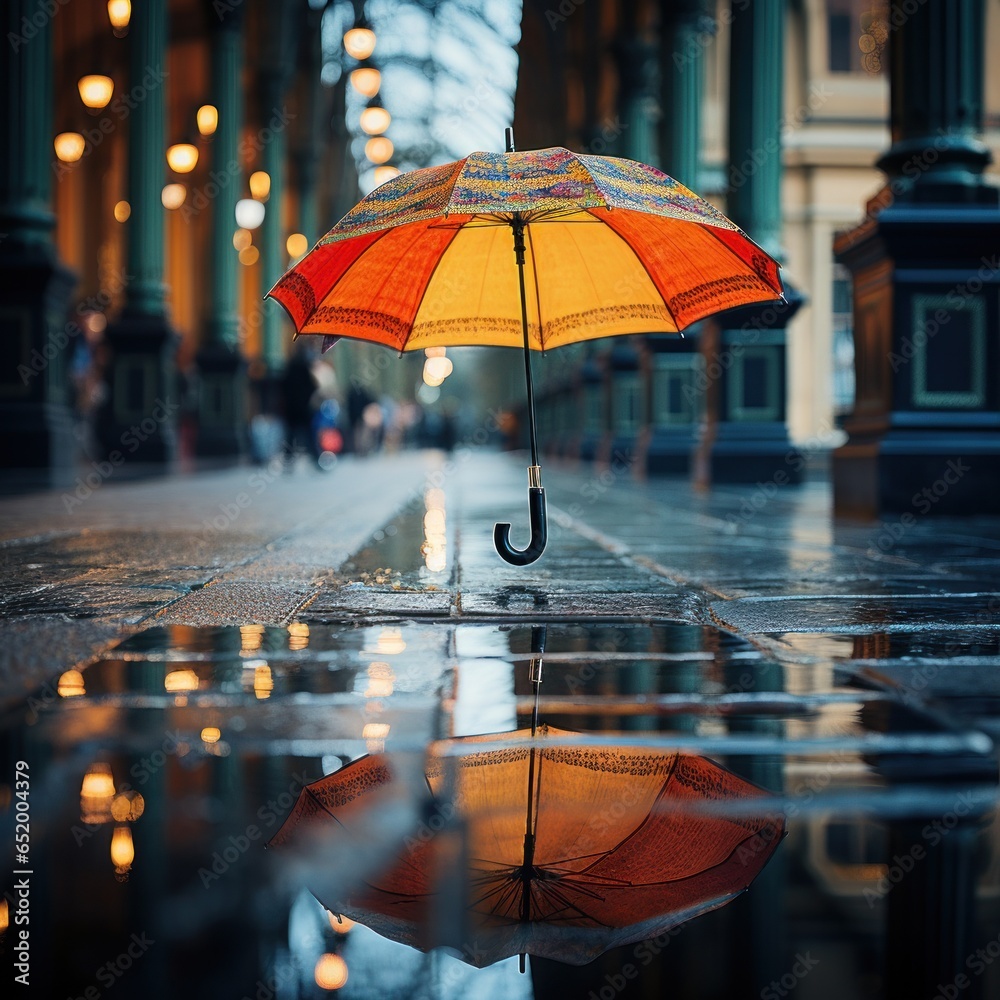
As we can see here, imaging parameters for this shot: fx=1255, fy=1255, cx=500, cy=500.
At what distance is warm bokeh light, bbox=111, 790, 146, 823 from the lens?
1.46 m

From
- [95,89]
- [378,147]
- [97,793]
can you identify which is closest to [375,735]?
[97,793]

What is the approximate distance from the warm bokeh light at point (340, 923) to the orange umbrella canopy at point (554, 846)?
0.05 feet

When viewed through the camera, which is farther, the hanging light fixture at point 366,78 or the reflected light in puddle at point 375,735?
the hanging light fixture at point 366,78

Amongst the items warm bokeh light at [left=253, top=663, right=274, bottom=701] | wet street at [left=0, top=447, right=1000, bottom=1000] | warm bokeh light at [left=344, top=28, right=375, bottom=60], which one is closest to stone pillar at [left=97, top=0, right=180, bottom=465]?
warm bokeh light at [left=344, top=28, right=375, bottom=60]

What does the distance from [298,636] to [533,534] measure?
1.58 metres

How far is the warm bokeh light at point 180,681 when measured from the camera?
7.45 ft

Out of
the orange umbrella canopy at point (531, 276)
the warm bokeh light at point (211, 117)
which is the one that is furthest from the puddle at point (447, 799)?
the warm bokeh light at point (211, 117)

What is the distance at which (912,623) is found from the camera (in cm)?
320

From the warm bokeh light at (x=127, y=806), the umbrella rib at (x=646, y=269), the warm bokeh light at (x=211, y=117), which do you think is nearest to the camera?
the warm bokeh light at (x=127, y=806)

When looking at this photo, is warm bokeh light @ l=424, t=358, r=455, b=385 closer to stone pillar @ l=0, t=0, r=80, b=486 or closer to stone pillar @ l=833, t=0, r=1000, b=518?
stone pillar @ l=0, t=0, r=80, b=486

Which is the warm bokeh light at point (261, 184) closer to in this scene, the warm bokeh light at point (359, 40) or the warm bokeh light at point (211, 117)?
the warm bokeh light at point (359, 40)

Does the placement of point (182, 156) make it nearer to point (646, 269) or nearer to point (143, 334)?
point (143, 334)

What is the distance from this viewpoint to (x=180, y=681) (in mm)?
2354

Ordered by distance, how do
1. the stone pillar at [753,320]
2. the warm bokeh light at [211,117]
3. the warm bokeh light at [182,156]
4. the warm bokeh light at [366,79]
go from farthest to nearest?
the warm bokeh light at [366,79] → the warm bokeh light at [211,117] → the warm bokeh light at [182,156] → the stone pillar at [753,320]
